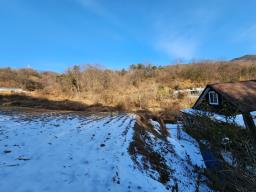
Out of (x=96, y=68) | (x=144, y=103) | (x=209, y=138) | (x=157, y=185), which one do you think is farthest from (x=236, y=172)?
(x=96, y=68)

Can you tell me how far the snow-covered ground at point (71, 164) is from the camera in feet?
16.9

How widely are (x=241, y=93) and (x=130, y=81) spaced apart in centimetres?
3673

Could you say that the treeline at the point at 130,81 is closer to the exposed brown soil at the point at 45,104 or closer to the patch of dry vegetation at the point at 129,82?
the patch of dry vegetation at the point at 129,82

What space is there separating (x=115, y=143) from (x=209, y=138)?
4.12m

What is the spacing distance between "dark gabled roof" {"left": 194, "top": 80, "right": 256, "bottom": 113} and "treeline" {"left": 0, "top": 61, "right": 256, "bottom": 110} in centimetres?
1638

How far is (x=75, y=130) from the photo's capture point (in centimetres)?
1066

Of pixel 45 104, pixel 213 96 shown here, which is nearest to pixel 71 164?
pixel 213 96

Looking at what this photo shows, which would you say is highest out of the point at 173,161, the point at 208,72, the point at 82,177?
the point at 208,72

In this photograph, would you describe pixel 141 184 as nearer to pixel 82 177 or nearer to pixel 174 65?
pixel 82 177

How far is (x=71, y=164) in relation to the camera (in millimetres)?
6281

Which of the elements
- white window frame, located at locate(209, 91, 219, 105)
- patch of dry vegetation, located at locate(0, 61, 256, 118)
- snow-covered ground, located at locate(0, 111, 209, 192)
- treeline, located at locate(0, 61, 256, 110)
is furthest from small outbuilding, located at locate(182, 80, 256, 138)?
treeline, located at locate(0, 61, 256, 110)

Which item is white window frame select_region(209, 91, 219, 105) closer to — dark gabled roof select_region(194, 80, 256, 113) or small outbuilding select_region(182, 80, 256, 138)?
small outbuilding select_region(182, 80, 256, 138)

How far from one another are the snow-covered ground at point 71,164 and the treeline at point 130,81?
24200 mm

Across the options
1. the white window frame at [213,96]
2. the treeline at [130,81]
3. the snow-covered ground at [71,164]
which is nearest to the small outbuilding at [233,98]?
the white window frame at [213,96]
